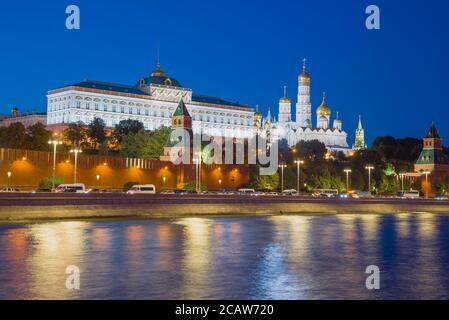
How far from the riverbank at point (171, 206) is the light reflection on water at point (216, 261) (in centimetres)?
170

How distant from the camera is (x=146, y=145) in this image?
108000 mm

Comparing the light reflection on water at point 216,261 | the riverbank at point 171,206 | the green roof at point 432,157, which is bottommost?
the light reflection on water at point 216,261

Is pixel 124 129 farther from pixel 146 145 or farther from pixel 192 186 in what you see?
pixel 192 186

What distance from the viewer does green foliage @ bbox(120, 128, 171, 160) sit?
4149 inches

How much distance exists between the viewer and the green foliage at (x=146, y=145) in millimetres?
105375

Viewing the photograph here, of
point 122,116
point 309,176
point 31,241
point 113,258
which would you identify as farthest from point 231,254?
point 122,116

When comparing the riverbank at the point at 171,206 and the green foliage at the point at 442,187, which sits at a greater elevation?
the green foliage at the point at 442,187

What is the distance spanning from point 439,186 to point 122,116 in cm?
7600

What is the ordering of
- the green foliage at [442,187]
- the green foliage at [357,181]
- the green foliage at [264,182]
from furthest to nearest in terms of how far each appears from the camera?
the green foliage at [442,187] → the green foliage at [357,181] → the green foliage at [264,182]

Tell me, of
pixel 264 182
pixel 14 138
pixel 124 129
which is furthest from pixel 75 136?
pixel 264 182

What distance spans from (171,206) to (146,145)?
2351 inches

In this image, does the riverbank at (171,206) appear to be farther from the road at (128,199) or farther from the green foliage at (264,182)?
the green foliage at (264,182)

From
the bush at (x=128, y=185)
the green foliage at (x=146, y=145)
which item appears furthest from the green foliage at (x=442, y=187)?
the bush at (x=128, y=185)
